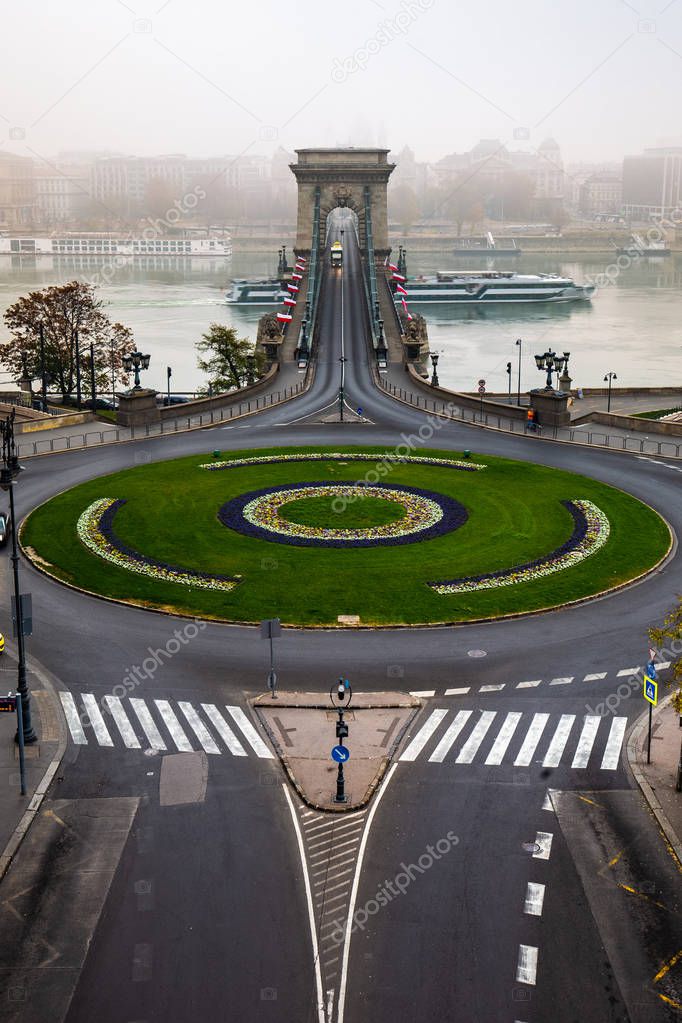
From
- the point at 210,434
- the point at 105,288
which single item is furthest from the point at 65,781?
the point at 105,288

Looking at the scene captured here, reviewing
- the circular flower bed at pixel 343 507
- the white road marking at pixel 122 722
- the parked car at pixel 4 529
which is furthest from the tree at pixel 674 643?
the parked car at pixel 4 529

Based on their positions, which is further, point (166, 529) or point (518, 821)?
point (166, 529)

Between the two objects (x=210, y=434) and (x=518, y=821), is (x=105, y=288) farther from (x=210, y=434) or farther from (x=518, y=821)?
(x=518, y=821)

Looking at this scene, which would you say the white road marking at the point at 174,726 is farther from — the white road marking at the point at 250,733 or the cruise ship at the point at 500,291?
the cruise ship at the point at 500,291

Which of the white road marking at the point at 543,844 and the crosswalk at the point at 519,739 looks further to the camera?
the crosswalk at the point at 519,739

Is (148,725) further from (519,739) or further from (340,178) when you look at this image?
(340,178)

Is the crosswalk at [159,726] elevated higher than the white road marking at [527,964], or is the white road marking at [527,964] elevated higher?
the crosswalk at [159,726]

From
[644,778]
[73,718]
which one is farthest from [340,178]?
[644,778]
